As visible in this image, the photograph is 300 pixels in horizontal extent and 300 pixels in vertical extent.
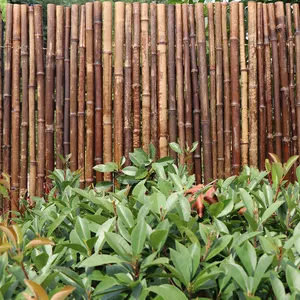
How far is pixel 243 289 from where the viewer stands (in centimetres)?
81

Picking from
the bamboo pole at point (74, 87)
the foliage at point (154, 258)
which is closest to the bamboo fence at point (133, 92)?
the bamboo pole at point (74, 87)

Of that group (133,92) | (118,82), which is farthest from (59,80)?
(133,92)

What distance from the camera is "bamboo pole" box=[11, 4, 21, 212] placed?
142 inches

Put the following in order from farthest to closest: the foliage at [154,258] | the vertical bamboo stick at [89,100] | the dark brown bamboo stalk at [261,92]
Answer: the dark brown bamboo stalk at [261,92]
the vertical bamboo stick at [89,100]
the foliage at [154,258]

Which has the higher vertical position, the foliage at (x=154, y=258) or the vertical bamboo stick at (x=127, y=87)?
the vertical bamboo stick at (x=127, y=87)

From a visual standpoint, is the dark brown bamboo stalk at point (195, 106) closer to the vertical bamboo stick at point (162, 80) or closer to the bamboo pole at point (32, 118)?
the vertical bamboo stick at point (162, 80)

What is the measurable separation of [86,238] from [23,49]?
299 centimetres

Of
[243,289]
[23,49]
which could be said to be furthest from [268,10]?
[243,289]

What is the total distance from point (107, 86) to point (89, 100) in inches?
6.8

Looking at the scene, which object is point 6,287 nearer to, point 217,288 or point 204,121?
point 217,288

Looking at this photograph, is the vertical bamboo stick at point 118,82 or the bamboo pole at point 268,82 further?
the bamboo pole at point 268,82

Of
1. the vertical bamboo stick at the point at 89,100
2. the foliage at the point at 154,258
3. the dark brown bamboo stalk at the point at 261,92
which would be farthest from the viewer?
the dark brown bamboo stalk at the point at 261,92

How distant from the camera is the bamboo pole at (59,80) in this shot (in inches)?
142

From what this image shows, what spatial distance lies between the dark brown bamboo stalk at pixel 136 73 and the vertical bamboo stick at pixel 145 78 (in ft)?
0.11
